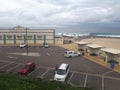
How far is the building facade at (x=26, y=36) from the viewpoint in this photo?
67.3m

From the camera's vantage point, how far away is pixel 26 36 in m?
67.4

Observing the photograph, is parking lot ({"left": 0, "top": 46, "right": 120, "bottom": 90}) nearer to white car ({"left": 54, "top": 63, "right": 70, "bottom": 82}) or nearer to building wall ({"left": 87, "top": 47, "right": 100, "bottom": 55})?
white car ({"left": 54, "top": 63, "right": 70, "bottom": 82})

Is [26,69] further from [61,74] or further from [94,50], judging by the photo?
[94,50]

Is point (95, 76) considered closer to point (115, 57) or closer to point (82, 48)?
point (115, 57)

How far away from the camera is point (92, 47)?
45.8 m

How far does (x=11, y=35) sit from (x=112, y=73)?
145 ft

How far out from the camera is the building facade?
67312mm

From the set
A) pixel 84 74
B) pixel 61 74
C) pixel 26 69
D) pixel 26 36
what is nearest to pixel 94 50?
pixel 84 74

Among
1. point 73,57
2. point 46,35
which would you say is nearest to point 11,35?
point 46,35

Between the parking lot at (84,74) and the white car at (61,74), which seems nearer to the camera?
the parking lot at (84,74)

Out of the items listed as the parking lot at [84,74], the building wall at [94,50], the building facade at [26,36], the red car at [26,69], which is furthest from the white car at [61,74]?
the building facade at [26,36]

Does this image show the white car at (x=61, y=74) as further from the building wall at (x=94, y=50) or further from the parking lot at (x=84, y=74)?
the building wall at (x=94, y=50)

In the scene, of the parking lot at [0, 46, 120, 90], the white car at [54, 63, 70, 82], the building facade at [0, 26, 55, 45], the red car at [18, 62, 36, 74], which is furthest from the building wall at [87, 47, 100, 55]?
the building facade at [0, 26, 55, 45]

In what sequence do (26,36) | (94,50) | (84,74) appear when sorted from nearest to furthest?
(84,74)
(94,50)
(26,36)
